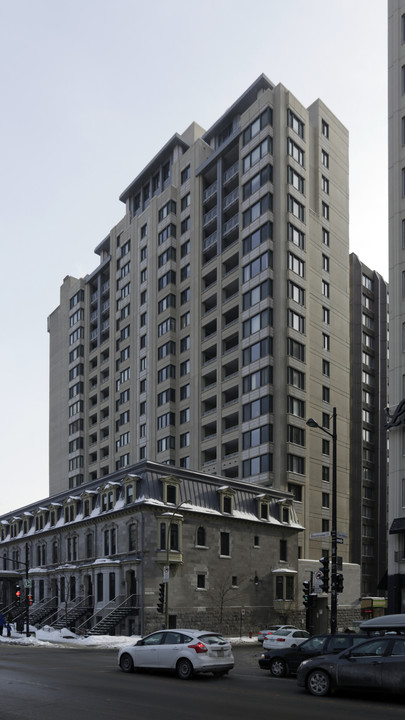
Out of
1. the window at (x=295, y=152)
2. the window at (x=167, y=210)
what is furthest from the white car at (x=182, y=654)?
the window at (x=167, y=210)

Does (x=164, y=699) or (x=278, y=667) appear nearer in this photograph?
(x=164, y=699)

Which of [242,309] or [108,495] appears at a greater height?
[242,309]

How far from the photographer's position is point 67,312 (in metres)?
125

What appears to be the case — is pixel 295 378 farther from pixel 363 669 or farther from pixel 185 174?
pixel 363 669

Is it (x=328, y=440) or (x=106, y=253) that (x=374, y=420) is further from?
(x=106, y=253)

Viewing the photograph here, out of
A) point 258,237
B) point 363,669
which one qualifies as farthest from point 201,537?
point 363,669

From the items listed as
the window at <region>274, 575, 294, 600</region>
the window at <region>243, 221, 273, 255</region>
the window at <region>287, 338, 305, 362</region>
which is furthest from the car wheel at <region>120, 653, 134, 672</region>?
the window at <region>243, 221, 273, 255</region>

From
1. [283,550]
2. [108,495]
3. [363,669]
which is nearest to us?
[363,669]

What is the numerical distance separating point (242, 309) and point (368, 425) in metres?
32.7

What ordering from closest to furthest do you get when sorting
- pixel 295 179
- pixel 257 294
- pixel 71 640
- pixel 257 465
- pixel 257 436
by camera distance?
pixel 71 640 < pixel 257 465 < pixel 257 436 < pixel 257 294 < pixel 295 179

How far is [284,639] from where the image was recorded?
3406cm

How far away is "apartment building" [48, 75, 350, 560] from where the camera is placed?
76062 millimetres

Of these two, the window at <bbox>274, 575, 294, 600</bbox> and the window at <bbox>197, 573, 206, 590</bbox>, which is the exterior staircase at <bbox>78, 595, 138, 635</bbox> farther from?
the window at <bbox>274, 575, 294, 600</bbox>

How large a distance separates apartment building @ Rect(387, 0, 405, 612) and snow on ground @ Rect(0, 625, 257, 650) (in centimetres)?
1158
